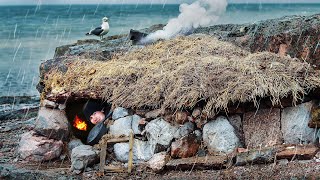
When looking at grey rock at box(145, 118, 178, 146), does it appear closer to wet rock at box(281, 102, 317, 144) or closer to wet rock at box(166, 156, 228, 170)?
wet rock at box(166, 156, 228, 170)

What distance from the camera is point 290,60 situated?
9352 mm

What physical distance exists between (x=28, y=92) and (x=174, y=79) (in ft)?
43.9

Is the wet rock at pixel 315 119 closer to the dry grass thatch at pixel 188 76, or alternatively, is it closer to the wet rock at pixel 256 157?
the dry grass thatch at pixel 188 76

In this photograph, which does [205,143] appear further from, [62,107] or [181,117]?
[62,107]

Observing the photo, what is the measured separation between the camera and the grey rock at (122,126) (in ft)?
30.4

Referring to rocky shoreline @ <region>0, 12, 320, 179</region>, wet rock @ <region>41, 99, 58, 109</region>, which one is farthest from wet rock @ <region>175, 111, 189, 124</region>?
wet rock @ <region>41, 99, 58, 109</region>

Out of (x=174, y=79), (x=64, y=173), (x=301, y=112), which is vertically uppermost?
(x=174, y=79)

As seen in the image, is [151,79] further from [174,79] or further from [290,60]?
[290,60]

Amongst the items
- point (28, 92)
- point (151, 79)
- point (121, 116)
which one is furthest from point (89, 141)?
point (28, 92)

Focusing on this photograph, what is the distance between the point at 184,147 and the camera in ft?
28.5

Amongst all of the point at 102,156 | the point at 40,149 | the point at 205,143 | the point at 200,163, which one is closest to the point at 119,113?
the point at 102,156

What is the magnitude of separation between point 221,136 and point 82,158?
2303mm

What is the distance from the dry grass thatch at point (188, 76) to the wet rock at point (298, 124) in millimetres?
274

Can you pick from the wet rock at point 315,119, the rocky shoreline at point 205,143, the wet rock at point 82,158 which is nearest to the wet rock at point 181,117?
the rocky shoreline at point 205,143
